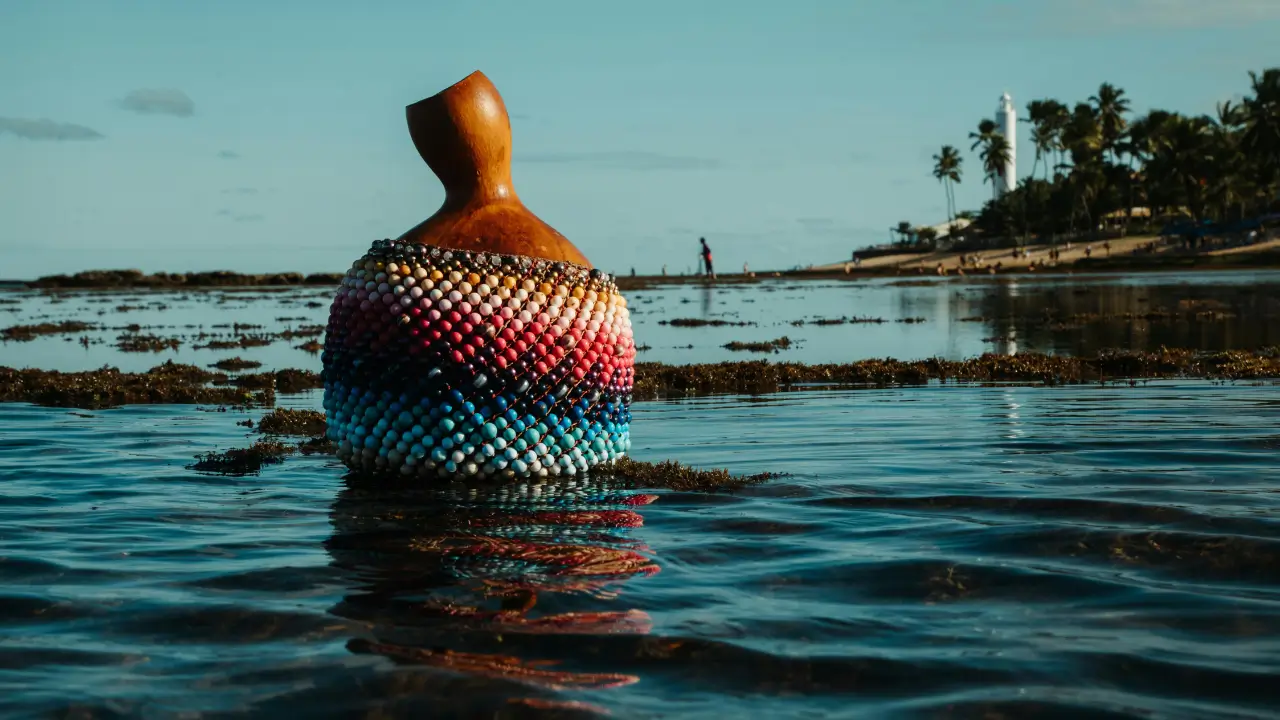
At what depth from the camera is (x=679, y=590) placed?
6.72 meters

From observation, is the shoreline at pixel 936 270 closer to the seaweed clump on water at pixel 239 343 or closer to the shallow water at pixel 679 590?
the seaweed clump on water at pixel 239 343

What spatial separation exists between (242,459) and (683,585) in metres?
6.31

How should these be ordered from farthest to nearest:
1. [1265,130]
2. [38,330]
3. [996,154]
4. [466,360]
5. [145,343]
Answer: [996,154]
[1265,130]
[38,330]
[145,343]
[466,360]

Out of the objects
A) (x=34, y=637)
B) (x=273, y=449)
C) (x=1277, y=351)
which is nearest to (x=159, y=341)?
(x=273, y=449)

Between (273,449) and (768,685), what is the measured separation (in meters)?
8.38

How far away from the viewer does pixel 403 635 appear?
5.97m

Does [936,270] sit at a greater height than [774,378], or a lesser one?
greater

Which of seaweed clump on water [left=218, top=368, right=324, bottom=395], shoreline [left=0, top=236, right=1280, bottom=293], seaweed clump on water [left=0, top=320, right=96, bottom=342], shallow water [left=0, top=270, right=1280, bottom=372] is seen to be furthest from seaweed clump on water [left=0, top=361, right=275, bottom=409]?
shoreline [left=0, top=236, right=1280, bottom=293]

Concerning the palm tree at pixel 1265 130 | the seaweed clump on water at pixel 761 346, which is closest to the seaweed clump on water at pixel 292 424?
the seaweed clump on water at pixel 761 346

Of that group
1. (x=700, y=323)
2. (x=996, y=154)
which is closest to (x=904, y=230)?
(x=996, y=154)

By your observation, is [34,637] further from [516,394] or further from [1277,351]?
[1277,351]

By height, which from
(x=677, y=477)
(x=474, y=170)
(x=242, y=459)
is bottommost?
(x=677, y=477)

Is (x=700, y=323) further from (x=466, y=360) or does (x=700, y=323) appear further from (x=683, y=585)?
(x=683, y=585)

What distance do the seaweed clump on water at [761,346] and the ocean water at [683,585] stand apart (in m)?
16.3
